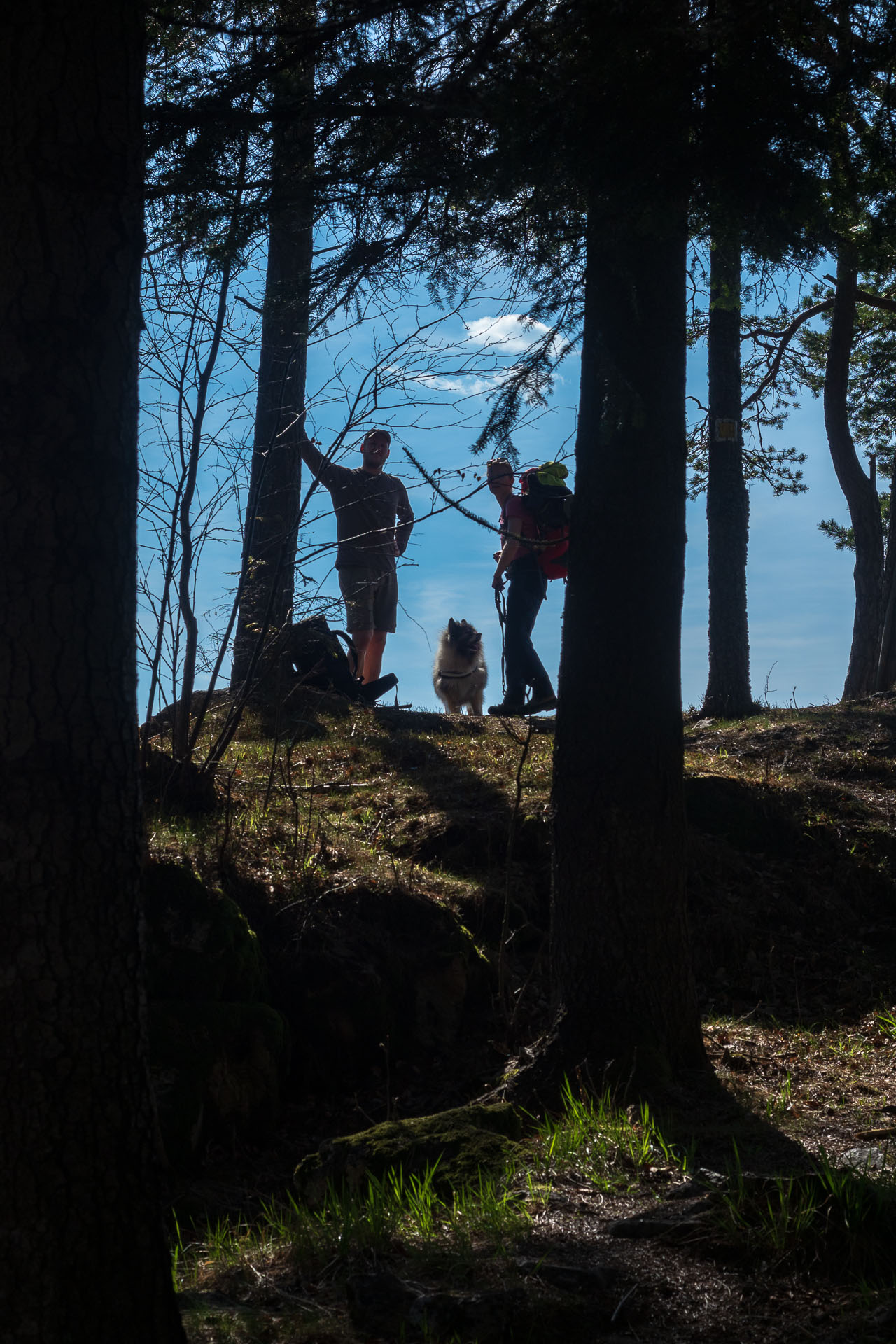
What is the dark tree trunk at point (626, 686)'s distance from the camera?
4.61 m

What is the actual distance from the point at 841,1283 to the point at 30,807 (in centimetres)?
249

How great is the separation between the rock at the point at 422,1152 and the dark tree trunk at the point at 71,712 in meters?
1.42

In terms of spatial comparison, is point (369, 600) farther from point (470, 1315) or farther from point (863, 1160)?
point (470, 1315)

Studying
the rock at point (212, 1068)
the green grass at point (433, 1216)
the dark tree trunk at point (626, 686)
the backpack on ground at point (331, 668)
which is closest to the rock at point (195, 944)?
the rock at point (212, 1068)

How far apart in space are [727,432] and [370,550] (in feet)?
20.3

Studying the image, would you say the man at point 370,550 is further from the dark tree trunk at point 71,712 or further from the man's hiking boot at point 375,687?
the dark tree trunk at point 71,712

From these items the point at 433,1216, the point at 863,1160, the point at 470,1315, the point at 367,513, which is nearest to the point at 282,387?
the point at 367,513

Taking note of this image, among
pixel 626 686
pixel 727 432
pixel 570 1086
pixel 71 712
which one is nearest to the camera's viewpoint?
pixel 71 712

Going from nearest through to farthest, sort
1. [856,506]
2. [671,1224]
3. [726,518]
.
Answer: [671,1224] → [726,518] → [856,506]

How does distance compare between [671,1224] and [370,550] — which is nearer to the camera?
[671,1224]

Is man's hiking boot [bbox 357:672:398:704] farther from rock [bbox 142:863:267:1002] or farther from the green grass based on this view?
the green grass

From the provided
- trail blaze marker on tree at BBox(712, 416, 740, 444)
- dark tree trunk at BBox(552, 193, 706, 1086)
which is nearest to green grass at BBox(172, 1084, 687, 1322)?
dark tree trunk at BBox(552, 193, 706, 1086)

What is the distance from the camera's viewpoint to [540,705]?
10.7 m

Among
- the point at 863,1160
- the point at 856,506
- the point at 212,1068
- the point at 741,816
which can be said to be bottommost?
the point at 212,1068
